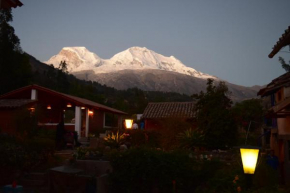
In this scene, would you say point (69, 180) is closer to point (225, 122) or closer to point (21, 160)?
point (21, 160)

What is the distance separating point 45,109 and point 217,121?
15.5 m

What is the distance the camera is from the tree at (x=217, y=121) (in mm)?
14945

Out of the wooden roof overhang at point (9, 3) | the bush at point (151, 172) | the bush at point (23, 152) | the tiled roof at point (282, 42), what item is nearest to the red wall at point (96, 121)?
the bush at point (23, 152)

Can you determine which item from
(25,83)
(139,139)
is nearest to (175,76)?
(25,83)

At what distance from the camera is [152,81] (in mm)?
154875

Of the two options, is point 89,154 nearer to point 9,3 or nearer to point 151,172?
point 151,172

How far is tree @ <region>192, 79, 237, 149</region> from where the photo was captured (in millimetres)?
14945

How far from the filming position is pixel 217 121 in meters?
15.0

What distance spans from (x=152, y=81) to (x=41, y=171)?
143371 mm

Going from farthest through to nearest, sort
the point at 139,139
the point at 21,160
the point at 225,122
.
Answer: the point at 139,139 → the point at 225,122 → the point at 21,160

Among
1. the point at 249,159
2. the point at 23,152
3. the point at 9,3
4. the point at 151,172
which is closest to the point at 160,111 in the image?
the point at 23,152

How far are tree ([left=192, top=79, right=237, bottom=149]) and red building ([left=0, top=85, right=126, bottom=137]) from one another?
8073 millimetres

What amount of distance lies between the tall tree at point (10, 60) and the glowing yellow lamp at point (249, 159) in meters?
29.8

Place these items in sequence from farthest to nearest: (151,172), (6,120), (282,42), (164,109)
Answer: (164,109)
(6,120)
(151,172)
(282,42)
